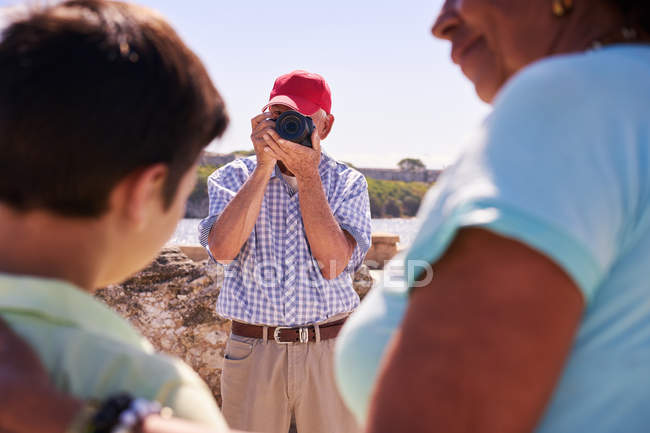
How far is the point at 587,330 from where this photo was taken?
0.73 m

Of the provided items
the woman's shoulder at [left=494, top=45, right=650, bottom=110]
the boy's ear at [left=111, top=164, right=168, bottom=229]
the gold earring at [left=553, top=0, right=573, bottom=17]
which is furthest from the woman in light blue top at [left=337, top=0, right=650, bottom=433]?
the boy's ear at [left=111, top=164, right=168, bottom=229]

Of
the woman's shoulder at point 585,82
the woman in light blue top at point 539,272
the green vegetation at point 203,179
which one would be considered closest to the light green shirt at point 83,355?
the woman in light blue top at point 539,272

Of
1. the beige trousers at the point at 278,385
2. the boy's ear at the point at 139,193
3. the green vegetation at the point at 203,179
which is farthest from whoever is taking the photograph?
the green vegetation at the point at 203,179

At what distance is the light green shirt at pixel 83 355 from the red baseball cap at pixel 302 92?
2.19 meters

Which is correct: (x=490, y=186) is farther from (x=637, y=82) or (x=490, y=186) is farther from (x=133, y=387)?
(x=133, y=387)

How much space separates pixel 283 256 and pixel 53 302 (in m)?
1.95

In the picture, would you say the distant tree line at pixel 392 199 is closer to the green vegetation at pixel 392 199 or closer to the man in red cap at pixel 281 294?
the green vegetation at pixel 392 199

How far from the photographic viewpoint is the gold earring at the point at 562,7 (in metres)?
0.88

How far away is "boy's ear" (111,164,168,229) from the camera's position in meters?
0.94

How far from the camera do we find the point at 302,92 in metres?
3.00

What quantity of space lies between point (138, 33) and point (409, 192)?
106ft

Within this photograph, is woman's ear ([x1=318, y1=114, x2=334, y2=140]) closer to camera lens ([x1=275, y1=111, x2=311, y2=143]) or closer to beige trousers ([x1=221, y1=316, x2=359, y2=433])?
camera lens ([x1=275, y1=111, x2=311, y2=143])

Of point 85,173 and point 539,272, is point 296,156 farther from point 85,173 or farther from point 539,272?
point 539,272

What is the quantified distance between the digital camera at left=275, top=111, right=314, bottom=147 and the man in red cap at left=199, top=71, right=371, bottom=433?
40mm
